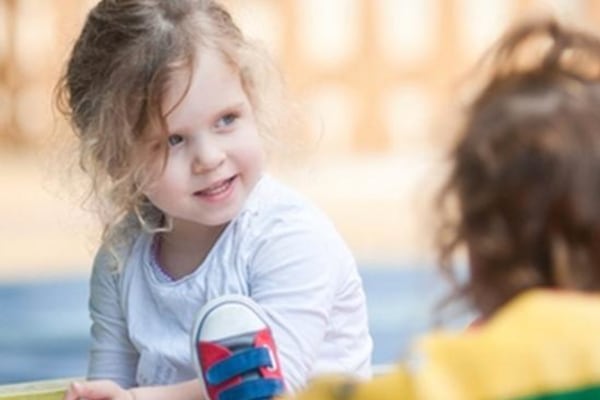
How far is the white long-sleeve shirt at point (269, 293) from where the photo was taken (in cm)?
165

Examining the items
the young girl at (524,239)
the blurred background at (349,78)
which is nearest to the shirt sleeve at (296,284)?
the young girl at (524,239)

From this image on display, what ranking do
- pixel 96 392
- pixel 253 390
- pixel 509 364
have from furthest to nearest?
1. pixel 96 392
2. pixel 253 390
3. pixel 509 364

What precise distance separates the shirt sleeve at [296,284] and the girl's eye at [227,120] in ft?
0.40

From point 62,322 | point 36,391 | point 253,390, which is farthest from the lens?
point 62,322

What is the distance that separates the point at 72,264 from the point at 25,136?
2546 millimetres

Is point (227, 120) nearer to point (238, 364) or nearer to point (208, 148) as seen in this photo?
point (208, 148)

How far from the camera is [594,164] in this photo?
103 centimetres

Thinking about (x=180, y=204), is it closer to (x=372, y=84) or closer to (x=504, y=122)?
(x=504, y=122)

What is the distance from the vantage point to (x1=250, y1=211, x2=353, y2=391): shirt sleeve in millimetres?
1622

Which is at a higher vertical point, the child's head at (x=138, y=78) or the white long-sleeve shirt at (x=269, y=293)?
the child's head at (x=138, y=78)

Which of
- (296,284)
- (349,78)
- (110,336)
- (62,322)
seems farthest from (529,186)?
(349,78)

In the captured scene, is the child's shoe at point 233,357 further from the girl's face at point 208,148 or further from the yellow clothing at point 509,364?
the yellow clothing at point 509,364

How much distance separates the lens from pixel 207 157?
64.9 inches

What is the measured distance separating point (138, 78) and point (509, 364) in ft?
2.68
